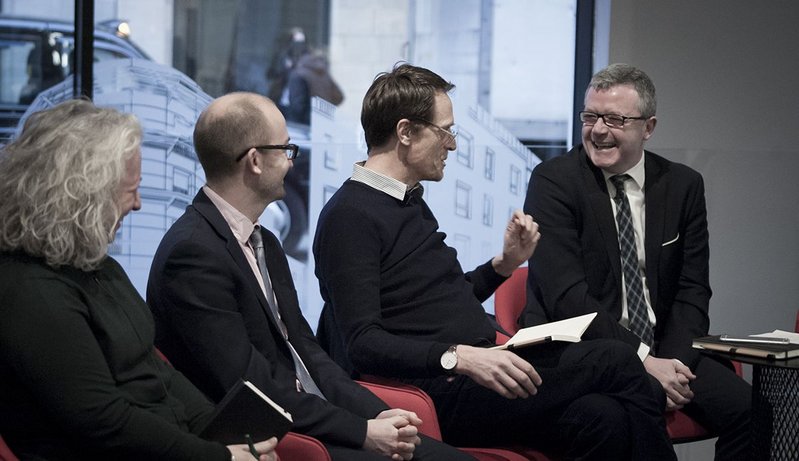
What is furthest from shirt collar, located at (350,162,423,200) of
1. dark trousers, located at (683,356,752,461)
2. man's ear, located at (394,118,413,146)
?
dark trousers, located at (683,356,752,461)

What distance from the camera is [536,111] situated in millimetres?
5199

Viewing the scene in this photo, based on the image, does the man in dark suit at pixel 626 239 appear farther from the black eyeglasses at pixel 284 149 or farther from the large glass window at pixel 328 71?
the large glass window at pixel 328 71

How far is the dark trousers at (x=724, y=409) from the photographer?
10.2 ft

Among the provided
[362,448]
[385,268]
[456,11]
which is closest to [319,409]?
[362,448]

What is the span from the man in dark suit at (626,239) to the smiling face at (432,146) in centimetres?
52

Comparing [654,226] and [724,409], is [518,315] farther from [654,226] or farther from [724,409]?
[724,409]

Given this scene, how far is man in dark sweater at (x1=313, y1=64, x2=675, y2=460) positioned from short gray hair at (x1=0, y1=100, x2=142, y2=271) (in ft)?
2.77

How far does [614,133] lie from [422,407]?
4.11 ft

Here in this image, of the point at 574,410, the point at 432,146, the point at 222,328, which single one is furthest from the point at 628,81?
the point at 222,328

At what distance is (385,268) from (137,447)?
3.46ft

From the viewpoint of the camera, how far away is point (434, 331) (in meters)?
2.82

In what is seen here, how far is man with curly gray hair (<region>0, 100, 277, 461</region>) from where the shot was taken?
6.00 feet

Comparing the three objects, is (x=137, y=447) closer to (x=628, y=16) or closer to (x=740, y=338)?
(x=740, y=338)

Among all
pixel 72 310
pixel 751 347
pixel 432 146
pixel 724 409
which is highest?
pixel 432 146
